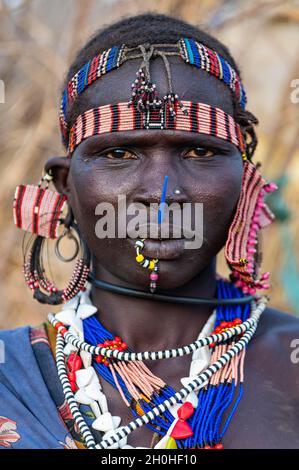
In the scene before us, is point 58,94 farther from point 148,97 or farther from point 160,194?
point 160,194

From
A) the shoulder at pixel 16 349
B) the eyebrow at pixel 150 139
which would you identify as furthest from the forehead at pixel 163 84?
the shoulder at pixel 16 349

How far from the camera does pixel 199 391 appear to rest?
2.50 m

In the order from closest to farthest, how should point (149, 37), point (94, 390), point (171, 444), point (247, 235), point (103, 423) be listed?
point (171, 444) → point (103, 423) → point (94, 390) → point (149, 37) → point (247, 235)

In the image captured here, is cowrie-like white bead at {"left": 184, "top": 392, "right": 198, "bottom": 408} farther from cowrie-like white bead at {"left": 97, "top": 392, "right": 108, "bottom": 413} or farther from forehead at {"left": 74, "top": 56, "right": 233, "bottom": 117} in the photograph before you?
forehead at {"left": 74, "top": 56, "right": 233, "bottom": 117}

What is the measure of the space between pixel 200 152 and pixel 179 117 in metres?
0.16

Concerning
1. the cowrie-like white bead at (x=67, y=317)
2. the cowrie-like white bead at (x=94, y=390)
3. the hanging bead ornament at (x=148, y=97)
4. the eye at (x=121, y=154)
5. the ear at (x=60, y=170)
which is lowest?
the cowrie-like white bead at (x=94, y=390)

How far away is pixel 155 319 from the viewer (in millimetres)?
2691

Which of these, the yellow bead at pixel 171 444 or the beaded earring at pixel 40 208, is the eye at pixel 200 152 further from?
the yellow bead at pixel 171 444

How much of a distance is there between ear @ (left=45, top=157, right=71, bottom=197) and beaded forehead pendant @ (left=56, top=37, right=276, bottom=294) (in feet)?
0.21

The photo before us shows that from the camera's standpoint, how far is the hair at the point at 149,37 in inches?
104

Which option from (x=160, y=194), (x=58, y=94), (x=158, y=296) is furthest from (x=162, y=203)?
(x=58, y=94)

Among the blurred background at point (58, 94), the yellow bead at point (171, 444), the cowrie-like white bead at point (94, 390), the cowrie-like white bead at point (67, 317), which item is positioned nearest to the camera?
the yellow bead at point (171, 444)

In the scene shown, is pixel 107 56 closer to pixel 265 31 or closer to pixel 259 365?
pixel 259 365

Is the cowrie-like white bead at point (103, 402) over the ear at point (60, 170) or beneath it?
beneath
